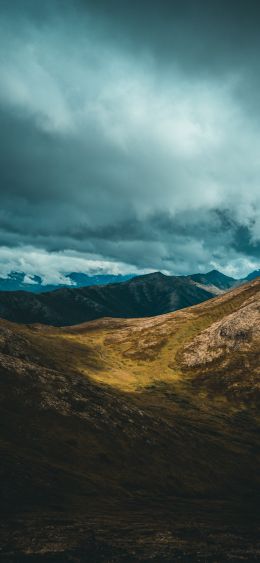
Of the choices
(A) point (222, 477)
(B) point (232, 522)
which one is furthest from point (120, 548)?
(A) point (222, 477)

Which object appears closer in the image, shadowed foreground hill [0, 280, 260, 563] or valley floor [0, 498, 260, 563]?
valley floor [0, 498, 260, 563]

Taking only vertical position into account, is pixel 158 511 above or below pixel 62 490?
below

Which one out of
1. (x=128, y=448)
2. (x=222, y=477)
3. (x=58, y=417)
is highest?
(x=58, y=417)

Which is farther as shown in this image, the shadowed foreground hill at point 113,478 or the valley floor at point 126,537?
the shadowed foreground hill at point 113,478

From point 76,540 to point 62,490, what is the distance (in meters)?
22.1

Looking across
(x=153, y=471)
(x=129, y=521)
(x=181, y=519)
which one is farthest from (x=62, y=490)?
(x=153, y=471)

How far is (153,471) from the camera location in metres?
102

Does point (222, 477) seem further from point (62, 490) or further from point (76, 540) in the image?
point (76, 540)

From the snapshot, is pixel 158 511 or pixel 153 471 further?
pixel 153 471

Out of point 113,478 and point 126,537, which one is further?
point 113,478

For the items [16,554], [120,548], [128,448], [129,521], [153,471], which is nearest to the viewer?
[16,554]

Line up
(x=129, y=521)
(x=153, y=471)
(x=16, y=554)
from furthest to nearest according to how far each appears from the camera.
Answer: (x=153, y=471)
(x=129, y=521)
(x=16, y=554)

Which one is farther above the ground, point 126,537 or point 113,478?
point 126,537

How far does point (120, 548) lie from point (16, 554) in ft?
45.0
